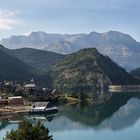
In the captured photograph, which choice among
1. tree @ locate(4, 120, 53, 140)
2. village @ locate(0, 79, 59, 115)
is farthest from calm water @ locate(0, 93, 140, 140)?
tree @ locate(4, 120, 53, 140)

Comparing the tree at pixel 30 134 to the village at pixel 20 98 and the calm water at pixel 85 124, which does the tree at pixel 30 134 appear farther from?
the village at pixel 20 98

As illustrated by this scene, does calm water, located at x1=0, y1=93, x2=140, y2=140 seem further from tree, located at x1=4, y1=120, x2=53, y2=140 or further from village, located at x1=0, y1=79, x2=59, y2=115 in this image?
tree, located at x1=4, y1=120, x2=53, y2=140

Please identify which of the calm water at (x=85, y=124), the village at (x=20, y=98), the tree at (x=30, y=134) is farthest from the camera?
the village at (x=20, y=98)

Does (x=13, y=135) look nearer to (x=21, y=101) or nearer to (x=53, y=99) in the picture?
(x=21, y=101)

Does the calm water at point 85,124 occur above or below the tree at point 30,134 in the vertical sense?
below

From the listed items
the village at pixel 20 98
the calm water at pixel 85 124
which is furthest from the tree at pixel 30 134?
the village at pixel 20 98

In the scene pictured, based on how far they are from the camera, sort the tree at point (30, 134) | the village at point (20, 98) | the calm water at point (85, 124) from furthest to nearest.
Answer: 1. the village at point (20, 98)
2. the calm water at point (85, 124)
3. the tree at point (30, 134)

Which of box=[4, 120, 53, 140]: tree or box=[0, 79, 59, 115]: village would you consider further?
box=[0, 79, 59, 115]: village

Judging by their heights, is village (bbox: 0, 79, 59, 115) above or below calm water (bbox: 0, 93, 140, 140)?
above

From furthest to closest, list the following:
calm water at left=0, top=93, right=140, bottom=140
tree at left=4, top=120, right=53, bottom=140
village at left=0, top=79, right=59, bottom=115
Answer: village at left=0, top=79, right=59, bottom=115
calm water at left=0, top=93, right=140, bottom=140
tree at left=4, top=120, right=53, bottom=140

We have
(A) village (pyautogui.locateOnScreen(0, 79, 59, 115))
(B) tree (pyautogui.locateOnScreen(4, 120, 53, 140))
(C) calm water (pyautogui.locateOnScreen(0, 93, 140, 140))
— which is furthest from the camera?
(A) village (pyautogui.locateOnScreen(0, 79, 59, 115))

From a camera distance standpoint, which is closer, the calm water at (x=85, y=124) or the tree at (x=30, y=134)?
the tree at (x=30, y=134)

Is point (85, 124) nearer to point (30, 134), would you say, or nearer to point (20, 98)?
point (20, 98)

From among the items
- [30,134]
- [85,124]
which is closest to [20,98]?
[85,124]
